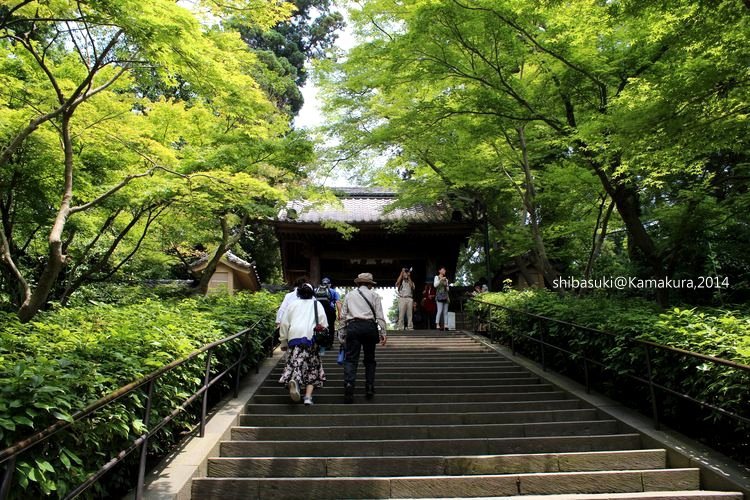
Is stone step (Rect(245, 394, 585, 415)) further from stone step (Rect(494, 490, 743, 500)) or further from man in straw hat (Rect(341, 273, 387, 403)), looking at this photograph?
stone step (Rect(494, 490, 743, 500))

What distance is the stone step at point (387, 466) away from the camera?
4070 mm

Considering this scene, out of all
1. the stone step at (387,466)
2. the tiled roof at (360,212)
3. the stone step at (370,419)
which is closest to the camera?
the stone step at (387,466)

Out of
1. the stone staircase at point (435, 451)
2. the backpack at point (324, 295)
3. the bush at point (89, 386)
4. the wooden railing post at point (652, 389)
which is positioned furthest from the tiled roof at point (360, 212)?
the wooden railing post at point (652, 389)

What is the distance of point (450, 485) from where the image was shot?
3.78m

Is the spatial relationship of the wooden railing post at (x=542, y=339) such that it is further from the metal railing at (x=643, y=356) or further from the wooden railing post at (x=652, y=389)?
the wooden railing post at (x=652, y=389)

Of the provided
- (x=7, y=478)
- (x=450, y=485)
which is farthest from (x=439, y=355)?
(x=7, y=478)

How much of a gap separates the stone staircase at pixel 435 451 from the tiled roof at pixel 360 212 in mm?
7336

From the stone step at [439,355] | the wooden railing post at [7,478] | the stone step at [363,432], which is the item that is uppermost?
the wooden railing post at [7,478]

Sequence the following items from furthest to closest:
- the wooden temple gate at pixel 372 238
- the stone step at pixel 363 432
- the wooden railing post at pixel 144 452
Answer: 1. the wooden temple gate at pixel 372 238
2. the stone step at pixel 363 432
3. the wooden railing post at pixel 144 452

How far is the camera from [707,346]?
4.17m

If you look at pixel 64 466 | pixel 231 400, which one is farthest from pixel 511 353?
pixel 64 466

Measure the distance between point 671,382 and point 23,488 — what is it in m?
4.88

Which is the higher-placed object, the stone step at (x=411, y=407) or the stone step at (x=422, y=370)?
the stone step at (x=422, y=370)

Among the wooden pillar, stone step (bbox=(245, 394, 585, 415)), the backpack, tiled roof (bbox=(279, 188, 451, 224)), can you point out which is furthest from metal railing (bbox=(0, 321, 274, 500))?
the wooden pillar
